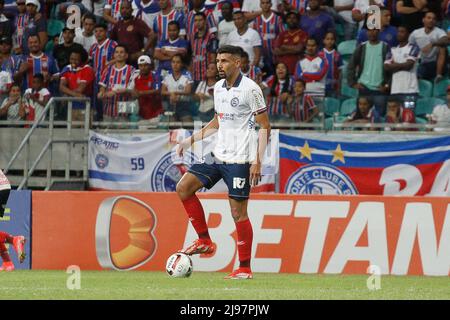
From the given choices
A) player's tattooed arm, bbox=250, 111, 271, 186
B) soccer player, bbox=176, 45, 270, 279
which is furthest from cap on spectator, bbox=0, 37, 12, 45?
player's tattooed arm, bbox=250, 111, 271, 186

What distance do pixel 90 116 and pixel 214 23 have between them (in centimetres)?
290

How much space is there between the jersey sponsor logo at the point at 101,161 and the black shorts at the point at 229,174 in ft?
20.2

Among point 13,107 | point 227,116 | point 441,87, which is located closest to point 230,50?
point 227,116

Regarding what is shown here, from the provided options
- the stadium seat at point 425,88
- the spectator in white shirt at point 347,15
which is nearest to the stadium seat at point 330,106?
the stadium seat at point 425,88

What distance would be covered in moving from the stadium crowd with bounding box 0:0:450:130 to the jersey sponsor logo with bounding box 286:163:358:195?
3.01 feet

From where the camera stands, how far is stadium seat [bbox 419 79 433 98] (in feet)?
57.7

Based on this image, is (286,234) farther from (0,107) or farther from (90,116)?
(0,107)

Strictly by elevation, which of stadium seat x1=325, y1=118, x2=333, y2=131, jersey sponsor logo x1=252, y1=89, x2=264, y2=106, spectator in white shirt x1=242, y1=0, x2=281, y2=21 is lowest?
stadium seat x1=325, y1=118, x2=333, y2=131

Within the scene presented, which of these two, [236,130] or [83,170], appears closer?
[236,130]

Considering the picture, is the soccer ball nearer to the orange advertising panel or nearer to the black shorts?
the black shorts

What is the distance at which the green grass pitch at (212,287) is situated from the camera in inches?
372

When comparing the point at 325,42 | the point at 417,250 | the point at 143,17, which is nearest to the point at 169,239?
the point at 417,250

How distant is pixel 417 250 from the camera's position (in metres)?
14.2
